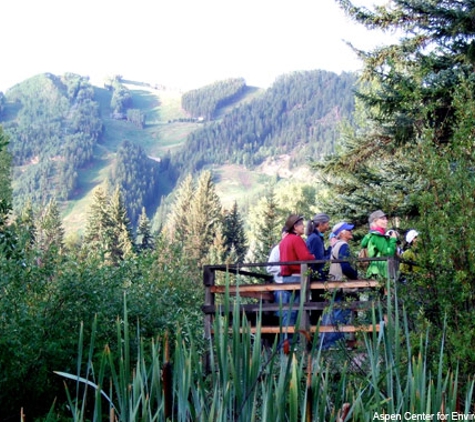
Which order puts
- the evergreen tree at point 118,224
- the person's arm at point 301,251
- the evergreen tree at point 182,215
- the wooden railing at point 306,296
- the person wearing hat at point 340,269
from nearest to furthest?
the wooden railing at point 306,296, the person wearing hat at point 340,269, the person's arm at point 301,251, the evergreen tree at point 118,224, the evergreen tree at point 182,215

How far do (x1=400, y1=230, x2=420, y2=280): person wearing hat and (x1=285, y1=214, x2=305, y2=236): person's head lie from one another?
3.92 ft

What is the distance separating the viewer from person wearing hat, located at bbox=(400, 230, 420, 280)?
694 centimetres

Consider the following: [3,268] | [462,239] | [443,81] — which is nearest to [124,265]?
[3,268]

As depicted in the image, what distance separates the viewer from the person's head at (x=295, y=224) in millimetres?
8606

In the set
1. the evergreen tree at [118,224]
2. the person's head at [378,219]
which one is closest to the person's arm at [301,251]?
the person's head at [378,219]

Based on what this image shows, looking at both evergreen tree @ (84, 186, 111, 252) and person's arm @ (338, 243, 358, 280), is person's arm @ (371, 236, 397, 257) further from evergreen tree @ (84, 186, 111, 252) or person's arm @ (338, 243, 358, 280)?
evergreen tree @ (84, 186, 111, 252)

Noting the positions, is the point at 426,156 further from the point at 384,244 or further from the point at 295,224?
the point at 295,224

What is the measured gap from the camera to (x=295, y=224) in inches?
340

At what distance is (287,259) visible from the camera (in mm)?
8656

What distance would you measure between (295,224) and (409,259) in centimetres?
132

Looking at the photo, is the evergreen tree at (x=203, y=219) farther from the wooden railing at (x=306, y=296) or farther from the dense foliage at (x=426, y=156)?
the wooden railing at (x=306, y=296)

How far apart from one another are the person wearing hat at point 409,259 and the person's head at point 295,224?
1196 millimetres

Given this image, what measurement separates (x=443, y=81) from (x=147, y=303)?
594 centimetres

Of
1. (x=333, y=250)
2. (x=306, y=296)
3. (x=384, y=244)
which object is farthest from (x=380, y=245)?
(x=306, y=296)
